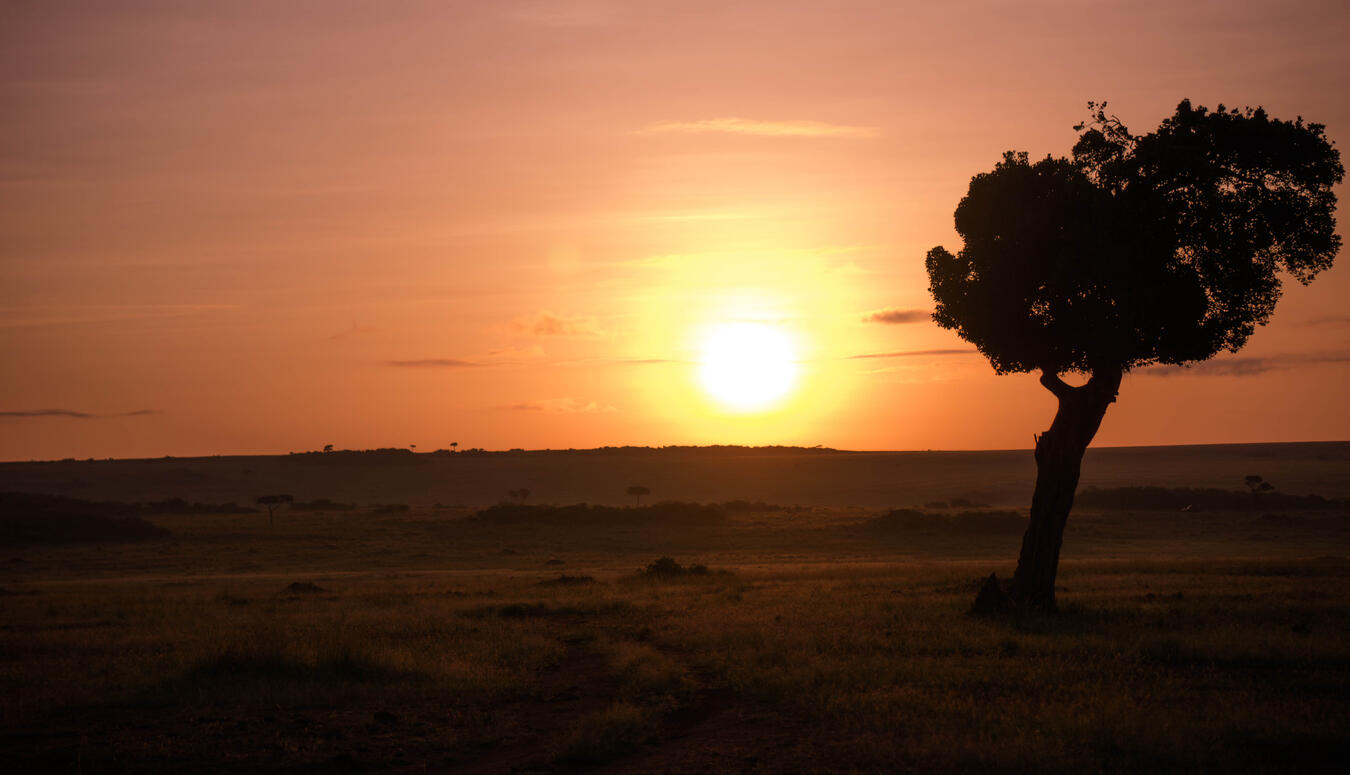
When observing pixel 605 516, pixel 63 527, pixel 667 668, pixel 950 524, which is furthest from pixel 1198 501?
pixel 63 527

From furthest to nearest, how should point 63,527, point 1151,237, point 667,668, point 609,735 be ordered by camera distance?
point 63,527
point 1151,237
point 667,668
point 609,735

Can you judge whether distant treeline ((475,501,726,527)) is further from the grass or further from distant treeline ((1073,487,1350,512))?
the grass

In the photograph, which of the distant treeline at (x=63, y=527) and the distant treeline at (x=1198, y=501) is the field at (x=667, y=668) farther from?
the distant treeline at (x=1198, y=501)

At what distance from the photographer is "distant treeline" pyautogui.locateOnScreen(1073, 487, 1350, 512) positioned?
76.3m

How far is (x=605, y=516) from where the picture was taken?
245 feet

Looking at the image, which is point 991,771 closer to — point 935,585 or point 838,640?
point 838,640

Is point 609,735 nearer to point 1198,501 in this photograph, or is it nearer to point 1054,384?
point 1054,384

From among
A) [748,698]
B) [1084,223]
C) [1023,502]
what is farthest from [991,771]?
[1023,502]

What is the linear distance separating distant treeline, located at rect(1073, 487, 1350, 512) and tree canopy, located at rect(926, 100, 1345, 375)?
57471 millimetres

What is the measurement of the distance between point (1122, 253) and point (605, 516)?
55061 millimetres

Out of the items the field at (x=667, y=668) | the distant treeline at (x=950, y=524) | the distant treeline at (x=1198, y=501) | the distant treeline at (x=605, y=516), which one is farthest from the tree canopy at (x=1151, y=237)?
the distant treeline at (x=1198, y=501)

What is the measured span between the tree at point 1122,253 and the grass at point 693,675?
5536 millimetres

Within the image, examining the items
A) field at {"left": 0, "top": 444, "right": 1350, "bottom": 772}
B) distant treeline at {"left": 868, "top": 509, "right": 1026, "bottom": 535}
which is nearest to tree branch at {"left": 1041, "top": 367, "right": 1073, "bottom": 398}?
field at {"left": 0, "top": 444, "right": 1350, "bottom": 772}

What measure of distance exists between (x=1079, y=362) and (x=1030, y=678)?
12.4 m
